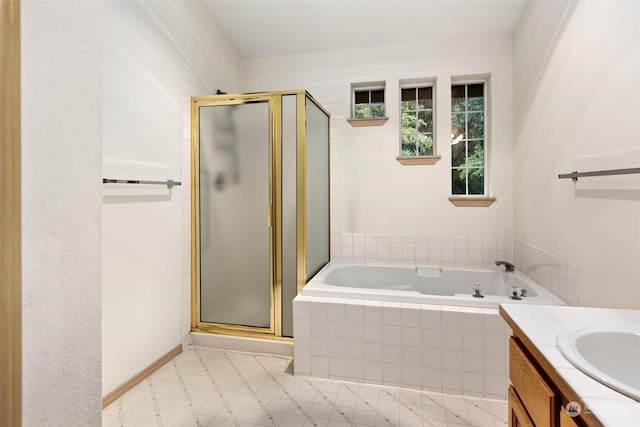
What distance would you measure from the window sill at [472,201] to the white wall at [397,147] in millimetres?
42

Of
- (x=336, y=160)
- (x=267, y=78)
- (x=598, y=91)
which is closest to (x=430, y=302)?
(x=598, y=91)

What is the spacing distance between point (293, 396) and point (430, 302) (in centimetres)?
98

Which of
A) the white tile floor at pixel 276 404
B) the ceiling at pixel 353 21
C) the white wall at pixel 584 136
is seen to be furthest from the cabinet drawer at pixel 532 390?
the ceiling at pixel 353 21

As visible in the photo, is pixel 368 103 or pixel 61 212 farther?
pixel 368 103

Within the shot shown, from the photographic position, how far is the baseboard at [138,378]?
6.14ft

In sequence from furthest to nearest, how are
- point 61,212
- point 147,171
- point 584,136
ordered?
1. point 147,171
2. point 584,136
3. point 61,212

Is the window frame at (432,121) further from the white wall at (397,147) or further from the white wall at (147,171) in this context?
the white wall at (147,171)

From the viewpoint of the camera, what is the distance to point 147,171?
7.06ft

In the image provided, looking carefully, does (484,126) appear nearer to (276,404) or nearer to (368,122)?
(368,122)

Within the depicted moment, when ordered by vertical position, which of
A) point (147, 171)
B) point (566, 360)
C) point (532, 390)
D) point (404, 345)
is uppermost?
point (147, 171)

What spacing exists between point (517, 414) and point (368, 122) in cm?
254

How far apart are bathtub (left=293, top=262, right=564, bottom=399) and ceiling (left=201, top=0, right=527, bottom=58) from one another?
209 cm

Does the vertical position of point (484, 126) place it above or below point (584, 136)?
above

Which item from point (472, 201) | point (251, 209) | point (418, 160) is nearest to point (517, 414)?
point (251, 209)
